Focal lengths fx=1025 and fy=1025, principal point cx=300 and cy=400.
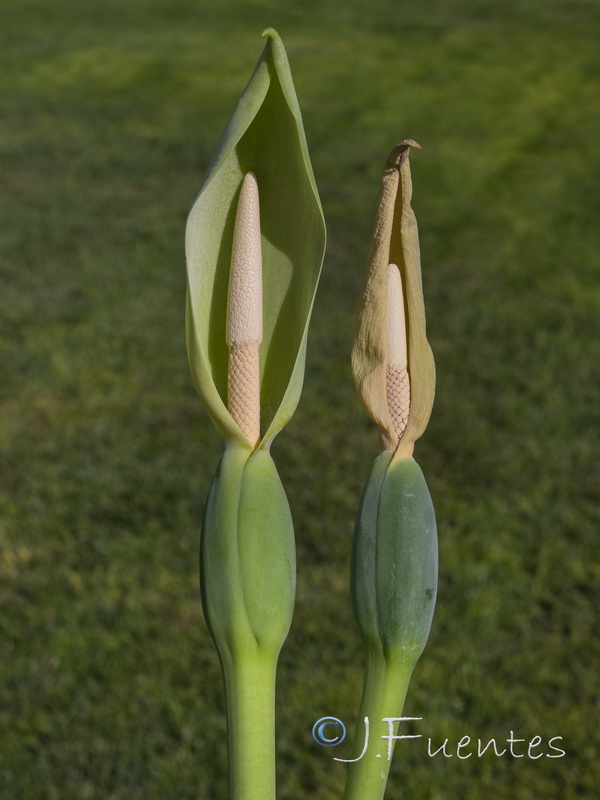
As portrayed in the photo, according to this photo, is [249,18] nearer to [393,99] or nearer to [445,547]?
[393,99]

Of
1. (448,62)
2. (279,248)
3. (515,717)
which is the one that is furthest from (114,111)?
(279,248)

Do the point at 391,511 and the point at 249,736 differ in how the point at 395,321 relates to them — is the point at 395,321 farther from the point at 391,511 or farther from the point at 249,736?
the point at 249,736

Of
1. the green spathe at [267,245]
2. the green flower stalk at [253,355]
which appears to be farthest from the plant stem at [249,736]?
the green spathe at [267,245]

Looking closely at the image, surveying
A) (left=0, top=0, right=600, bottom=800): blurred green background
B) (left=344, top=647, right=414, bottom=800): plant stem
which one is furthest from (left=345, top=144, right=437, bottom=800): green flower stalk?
(left=0, top=0, right=600, bottom=800): blurred green background

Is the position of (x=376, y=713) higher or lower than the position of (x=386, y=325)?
lower

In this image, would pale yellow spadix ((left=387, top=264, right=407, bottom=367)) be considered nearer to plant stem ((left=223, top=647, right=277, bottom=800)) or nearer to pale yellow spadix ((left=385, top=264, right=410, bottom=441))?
pale yellow spadix ((left=385, top=264, right=410, bottom=441))

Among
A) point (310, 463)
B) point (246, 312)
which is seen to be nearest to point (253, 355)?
point (246, 312)
